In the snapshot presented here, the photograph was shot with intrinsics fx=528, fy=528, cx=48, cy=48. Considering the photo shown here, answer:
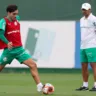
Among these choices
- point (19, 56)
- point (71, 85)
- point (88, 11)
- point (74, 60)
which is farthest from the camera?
point (74, 60)

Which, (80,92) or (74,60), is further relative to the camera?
(74,60)

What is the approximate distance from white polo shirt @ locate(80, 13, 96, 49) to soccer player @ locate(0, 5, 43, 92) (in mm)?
1503

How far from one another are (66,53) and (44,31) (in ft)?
3.22

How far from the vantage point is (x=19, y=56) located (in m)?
10.5

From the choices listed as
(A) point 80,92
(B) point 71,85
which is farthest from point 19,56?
(B) point 71,85

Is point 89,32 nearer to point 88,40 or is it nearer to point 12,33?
point 88,40

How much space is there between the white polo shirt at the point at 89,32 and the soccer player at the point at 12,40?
1.50 metres

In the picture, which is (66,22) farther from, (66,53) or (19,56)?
(19,56)

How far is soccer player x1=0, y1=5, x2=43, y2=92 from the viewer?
10.3 metres

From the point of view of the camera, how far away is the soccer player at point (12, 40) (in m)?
10.3

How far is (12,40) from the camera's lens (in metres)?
10.4

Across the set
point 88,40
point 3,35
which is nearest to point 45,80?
point 88,40

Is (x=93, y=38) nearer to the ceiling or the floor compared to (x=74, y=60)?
nearer to the ceiling

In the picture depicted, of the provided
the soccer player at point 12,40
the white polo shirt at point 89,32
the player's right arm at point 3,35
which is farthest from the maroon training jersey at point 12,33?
the white polo shirt at point 89,32
